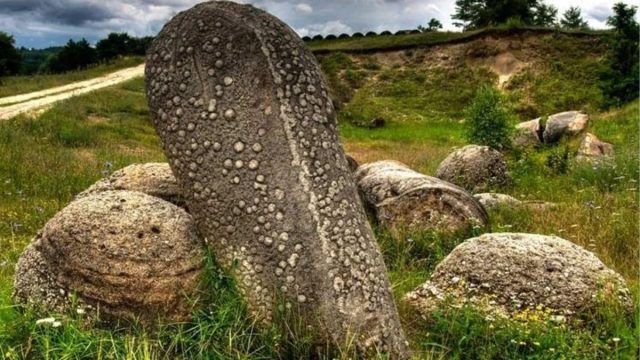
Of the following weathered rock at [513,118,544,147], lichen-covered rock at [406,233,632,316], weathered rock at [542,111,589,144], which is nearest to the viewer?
lichen-covered rock at [406,233,632,316]

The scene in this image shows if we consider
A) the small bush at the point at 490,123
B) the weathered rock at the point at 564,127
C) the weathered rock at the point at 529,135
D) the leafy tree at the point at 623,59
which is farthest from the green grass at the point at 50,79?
the leafy tree at the point at 623,59

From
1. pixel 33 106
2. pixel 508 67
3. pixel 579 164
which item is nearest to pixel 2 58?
pixel 33 106

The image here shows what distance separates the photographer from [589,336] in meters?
4.73

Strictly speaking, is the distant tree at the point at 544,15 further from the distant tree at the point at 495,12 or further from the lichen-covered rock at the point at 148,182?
the lichen-covered rock at the point at 148,182

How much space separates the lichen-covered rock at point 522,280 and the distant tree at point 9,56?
164ft

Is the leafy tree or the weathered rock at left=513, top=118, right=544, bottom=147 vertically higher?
the leafy tree

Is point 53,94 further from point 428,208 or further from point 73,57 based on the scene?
point 73,57

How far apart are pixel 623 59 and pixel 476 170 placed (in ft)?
51.8

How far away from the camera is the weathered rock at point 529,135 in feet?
57.9

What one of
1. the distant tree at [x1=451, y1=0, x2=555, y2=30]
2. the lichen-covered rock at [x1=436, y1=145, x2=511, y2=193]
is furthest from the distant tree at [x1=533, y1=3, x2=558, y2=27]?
the lichen-covered rock at [x1=436, y1=145, x2=511, y2=193]

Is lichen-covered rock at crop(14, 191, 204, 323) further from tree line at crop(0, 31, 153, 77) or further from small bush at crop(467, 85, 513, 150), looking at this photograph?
tree line at crop(0, 31, 153, 77)

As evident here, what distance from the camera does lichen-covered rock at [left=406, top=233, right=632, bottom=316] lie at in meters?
5.22

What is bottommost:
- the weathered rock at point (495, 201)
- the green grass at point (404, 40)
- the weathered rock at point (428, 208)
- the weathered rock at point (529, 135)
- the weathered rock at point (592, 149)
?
the weathered rock at point (529, 135)

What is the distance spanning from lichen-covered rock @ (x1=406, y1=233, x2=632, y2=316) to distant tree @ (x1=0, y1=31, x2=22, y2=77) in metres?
50.1
